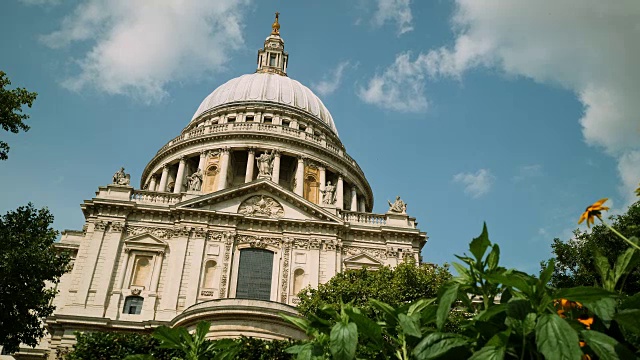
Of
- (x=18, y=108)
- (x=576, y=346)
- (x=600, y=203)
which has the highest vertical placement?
(x=18, y=108)

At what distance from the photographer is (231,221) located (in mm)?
36875

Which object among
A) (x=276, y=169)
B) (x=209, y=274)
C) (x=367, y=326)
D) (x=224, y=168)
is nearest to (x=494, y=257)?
(x=367, y=326)

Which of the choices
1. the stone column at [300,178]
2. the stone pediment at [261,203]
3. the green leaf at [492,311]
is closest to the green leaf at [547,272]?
the green leaf at [492,311]

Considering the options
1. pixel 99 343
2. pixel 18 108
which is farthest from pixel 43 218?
pixel 99 343

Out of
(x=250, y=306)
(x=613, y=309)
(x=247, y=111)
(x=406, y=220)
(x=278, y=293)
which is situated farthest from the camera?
(x=247, y=111)

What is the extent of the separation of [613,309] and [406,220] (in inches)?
1428

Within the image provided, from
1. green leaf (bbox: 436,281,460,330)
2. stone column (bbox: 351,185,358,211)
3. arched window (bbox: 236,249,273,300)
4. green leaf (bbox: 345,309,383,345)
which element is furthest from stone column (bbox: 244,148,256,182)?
green leaf (bbox: 436,281,460,330)

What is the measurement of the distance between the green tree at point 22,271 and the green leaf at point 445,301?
76.2ft

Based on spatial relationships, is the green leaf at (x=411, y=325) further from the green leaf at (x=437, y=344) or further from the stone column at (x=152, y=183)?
the stone column at (x=152, y=183)

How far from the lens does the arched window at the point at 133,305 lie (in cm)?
3366

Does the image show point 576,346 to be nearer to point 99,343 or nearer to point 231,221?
point 99,343

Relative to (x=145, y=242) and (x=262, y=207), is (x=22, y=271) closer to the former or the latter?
(x=145, y=242)

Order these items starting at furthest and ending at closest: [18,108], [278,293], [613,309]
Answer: [278,293], [18,108], [613,309]

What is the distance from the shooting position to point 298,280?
3556 cm
